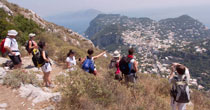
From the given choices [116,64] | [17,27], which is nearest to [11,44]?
[116,64]

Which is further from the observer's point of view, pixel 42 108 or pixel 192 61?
pixel 192 61

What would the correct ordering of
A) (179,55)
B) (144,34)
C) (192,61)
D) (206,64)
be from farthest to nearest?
(144,34), (179,55), (192,61), (206,64)

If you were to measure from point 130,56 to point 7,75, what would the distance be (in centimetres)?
354

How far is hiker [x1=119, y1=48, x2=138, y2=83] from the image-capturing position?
4.38 m

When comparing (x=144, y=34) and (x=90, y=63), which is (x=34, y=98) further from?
(x=144, y=34)

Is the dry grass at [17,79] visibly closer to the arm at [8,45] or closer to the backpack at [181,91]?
the arm at [8,45]

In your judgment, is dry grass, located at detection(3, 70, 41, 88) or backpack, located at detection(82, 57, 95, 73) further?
backpack, located at detection(82, 57, 95, 73)

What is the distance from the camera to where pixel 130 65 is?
4434mm

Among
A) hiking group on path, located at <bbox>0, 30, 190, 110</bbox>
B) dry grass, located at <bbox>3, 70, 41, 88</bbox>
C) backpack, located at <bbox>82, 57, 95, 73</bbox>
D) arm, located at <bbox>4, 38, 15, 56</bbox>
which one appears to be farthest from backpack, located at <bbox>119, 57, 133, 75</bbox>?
arm, located at <bbox>4, 38, 15, 56</bbox>

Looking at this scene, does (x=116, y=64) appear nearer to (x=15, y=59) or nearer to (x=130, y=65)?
(x=130, y=65)

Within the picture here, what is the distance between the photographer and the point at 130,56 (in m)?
4.41

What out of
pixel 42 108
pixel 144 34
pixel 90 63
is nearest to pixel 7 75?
pixel 42 108

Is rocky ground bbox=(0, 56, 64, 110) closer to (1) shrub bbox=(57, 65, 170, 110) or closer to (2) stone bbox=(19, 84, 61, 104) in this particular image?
(2) stone bbox=(19, 84, 61, 104)

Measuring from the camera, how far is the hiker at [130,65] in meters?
4.38
